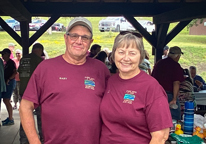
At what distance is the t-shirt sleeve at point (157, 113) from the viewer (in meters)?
1.49

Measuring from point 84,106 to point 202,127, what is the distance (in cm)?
158

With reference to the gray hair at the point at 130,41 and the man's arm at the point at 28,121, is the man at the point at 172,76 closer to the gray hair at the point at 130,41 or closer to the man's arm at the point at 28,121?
the gray hair at the point at 130,41

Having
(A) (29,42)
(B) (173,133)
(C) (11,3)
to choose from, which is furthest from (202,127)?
(A) (29,42)

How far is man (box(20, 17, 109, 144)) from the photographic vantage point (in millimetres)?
1695

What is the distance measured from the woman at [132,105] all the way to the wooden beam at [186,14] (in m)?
2.93

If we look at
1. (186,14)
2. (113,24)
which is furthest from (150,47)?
(186,14)

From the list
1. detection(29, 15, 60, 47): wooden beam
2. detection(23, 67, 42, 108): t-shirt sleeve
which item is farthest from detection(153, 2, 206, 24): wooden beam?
detection(23, 67, 42, 108): t-shirt sleeve

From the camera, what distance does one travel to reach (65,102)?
1.69 m

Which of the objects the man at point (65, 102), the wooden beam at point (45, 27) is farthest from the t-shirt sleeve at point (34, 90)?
the wooden beam at point (45, 27)

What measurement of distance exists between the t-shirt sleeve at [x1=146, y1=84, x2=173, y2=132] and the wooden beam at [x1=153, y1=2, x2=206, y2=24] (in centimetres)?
304

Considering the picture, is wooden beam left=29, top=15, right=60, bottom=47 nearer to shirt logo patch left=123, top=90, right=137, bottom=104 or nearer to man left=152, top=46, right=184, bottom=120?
man left=152, top=46, right=184, bottom=120

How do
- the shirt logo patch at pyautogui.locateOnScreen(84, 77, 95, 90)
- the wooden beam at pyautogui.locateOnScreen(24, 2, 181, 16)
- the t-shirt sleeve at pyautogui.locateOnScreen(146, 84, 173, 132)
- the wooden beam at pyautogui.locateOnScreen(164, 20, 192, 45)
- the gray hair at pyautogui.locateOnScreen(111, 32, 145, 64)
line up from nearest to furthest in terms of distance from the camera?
the t-shirt sleeve at pyautogui.locateOnScreen(146, 84, 173, 132)
the gray hair at pyautogui.locateOnScreen(111, 32, 145, 64)
the shirt logo patch at pyautogui.locateOnScreen(84, 77, 95, 90)
the wooden beam at pyautogui.locateOnScreen(24, 2, 181, 16)
the wooden beam at pyautogui.locateOnScreen(164, 20, 192, 45)

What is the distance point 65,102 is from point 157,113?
22.0 inches

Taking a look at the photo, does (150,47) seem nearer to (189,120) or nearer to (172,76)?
(172,76)
